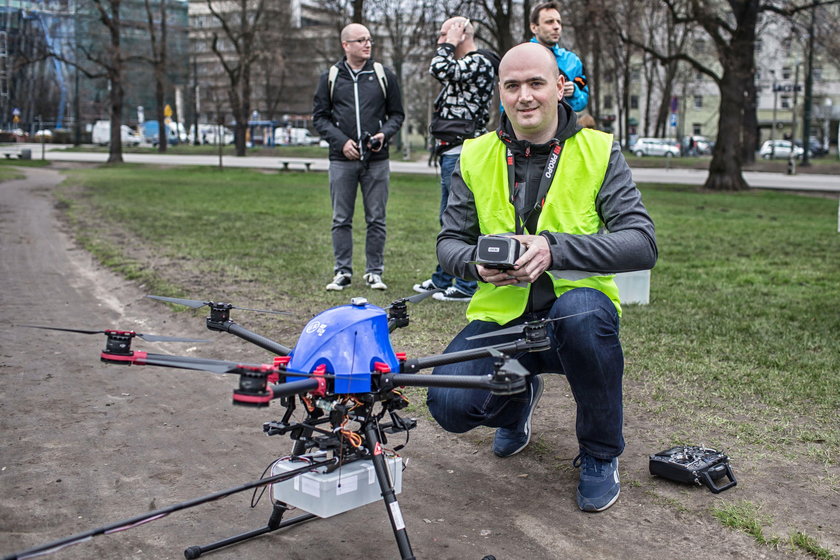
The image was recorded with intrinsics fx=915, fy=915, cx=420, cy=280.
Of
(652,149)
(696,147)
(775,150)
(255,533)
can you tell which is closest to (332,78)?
(255,533)

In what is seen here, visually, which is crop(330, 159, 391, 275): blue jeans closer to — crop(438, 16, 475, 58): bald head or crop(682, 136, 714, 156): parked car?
crop(438, 16, 475, 58): bald head

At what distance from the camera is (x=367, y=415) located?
2967 mm

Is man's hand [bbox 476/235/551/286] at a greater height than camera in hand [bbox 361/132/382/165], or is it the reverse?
camera in hand [bbox 361/132/382/165]

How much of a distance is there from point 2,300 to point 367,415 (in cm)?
593

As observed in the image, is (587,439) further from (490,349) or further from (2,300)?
(2,300)

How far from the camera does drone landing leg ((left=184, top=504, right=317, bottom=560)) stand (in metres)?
3.11

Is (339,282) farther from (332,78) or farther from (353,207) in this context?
(332,78)

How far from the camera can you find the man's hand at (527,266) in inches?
128

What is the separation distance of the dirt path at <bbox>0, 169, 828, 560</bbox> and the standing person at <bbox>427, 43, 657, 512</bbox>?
29 centimetres

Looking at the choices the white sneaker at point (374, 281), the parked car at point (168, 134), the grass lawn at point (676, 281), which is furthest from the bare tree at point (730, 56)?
the parked car at point (168, 134)

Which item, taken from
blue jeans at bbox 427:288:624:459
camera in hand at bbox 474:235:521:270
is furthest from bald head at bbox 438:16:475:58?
camera in hand at bbox 474:235:521:270

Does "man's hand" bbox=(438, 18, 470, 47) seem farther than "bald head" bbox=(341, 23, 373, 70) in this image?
No

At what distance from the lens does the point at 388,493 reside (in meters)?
2.82

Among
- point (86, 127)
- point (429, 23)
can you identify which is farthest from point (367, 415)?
point (86, 127)
